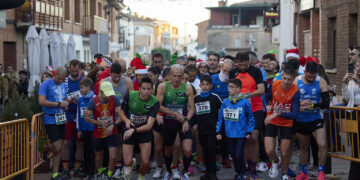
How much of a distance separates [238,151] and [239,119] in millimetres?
497

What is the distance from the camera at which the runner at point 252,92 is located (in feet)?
31.4

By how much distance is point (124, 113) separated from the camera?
Result: 9.09 meters

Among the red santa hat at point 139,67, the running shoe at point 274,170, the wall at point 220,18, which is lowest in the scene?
the running shoe at point 274,170

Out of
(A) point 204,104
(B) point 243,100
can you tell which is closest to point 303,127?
(B) point 243,100

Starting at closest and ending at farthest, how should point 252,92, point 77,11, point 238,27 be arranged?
point 252,92, point 77,11, point 238,27

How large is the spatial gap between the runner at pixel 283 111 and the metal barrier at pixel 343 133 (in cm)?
79

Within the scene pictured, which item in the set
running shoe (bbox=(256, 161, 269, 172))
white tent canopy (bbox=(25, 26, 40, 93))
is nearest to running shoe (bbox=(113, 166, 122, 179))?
running shoe (bbox=(256, 161, 269, 172))

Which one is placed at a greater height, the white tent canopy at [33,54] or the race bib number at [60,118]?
the white tent canopy at [33,54]

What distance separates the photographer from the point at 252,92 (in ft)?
31.5

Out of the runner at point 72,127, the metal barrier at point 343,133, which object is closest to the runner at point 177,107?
the runner at point 72,127

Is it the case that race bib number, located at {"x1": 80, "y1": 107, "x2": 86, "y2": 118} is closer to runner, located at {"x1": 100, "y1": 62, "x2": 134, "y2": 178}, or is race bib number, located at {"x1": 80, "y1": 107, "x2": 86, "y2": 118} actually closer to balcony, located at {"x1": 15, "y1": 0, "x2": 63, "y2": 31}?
runner, located at {"x1": 100, "y1": 62, "x2": 134, "y2": 178}

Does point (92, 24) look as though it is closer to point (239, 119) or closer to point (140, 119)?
point (140, 119)

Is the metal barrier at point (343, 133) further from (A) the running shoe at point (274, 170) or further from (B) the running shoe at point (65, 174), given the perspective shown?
(B) the running shoe at point (65, 174)

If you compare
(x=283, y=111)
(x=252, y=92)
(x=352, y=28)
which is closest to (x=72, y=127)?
(x=252, y=92)
